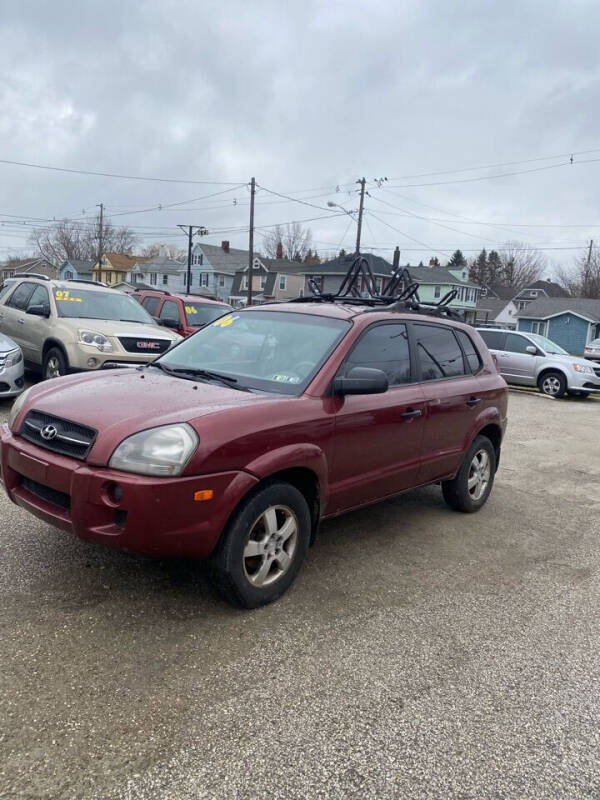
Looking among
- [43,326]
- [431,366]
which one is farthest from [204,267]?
[431,366]

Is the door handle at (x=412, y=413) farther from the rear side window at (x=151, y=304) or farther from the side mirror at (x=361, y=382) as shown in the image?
the rear side window at (x=151, y=304)

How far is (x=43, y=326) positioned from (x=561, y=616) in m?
7.88

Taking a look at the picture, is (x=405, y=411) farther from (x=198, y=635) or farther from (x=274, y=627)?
(x=198, y=635)

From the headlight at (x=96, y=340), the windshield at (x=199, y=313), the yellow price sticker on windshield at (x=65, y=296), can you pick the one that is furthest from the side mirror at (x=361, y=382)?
the windshield at (x=199, y=313)

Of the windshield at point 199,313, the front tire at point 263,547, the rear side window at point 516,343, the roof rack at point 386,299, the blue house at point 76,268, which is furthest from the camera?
the blue house at point 76,268

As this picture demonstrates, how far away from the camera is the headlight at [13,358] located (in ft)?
25.4

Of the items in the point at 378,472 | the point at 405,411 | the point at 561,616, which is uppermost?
the point at 405,411

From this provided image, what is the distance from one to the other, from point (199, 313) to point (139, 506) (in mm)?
9930

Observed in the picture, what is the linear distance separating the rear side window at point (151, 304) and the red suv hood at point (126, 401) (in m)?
9.19

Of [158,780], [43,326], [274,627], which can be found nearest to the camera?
[158,780]

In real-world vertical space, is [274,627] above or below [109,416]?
below

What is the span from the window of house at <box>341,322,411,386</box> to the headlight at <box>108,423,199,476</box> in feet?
4.31

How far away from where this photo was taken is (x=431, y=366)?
4.93m

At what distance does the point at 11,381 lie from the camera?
7805mm
